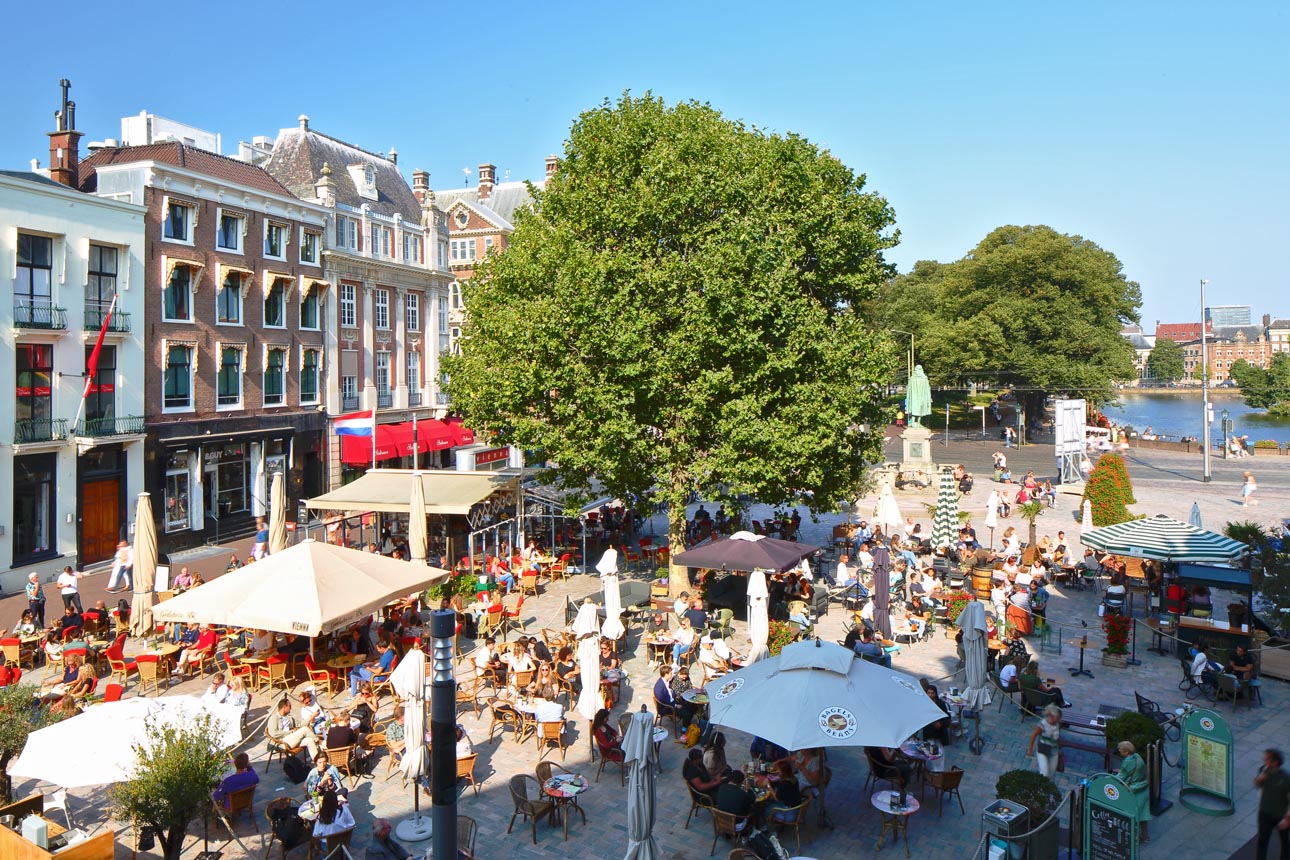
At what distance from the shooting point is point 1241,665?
591 inches

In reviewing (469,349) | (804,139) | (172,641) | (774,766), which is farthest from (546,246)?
(774,766)

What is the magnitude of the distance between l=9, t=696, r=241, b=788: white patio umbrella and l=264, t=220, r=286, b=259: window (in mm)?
28948

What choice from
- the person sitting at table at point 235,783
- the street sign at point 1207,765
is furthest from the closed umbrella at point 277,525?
the street sign at point 1207,765

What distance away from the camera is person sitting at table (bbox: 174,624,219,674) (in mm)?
→ 16375

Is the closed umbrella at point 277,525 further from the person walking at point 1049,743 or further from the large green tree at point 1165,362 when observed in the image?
the large green tree at point 1165,362

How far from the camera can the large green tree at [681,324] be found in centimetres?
2039

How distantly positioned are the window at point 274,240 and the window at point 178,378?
244 inches

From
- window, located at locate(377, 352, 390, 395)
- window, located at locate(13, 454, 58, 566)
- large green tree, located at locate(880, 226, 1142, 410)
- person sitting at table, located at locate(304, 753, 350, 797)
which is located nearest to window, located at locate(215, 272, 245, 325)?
window, located at locate(13, 454, 58, 566)

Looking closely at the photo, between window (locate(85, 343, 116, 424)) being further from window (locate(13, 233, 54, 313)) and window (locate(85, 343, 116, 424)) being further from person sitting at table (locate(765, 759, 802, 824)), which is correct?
person sitting at table (locate(765, 759, 802, 824))

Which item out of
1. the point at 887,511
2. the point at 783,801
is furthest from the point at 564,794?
the point at 887,511

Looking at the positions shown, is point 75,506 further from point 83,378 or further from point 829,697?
point 829,697

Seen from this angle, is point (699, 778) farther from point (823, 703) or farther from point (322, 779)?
point (322, 779)

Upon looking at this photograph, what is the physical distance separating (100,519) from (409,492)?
1188 centimetres

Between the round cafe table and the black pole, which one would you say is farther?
the round cafe table
